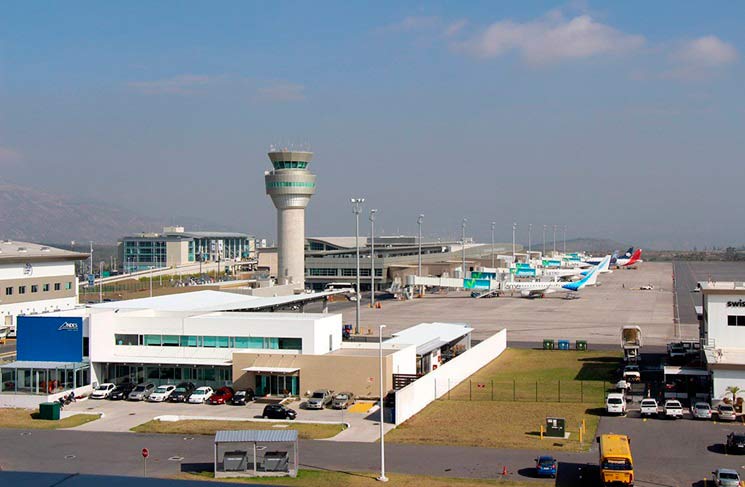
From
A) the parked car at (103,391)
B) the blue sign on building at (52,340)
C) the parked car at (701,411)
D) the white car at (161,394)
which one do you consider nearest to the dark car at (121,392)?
the parked car at (103,391)

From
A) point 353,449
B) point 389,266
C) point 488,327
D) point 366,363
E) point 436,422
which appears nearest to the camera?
point 353,449

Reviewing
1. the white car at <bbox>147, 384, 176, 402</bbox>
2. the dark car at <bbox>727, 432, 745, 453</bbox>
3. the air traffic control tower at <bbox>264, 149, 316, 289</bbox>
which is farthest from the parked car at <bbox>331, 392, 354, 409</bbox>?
the air traffic control tower at <bbox>264, 149, 316, 289</bbox>

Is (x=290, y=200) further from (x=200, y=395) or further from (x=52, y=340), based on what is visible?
(x=200, y=395)

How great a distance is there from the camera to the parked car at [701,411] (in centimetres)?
4300

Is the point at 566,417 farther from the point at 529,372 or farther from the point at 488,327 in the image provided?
the point at 488,327

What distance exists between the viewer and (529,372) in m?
61.0

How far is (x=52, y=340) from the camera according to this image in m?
53.9

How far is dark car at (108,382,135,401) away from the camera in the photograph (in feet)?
166

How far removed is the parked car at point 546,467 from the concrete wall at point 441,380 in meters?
10.6

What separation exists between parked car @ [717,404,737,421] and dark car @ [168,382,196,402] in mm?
28316

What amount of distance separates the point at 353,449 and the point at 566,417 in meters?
12.4

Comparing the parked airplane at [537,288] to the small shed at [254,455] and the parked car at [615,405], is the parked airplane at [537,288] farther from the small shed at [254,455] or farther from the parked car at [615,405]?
the small shed at [254,455]

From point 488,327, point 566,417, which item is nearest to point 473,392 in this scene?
point 566,417

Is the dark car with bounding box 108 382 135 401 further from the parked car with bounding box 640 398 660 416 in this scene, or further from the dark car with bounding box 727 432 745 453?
the dark car with bounding box 727 432 745 453
